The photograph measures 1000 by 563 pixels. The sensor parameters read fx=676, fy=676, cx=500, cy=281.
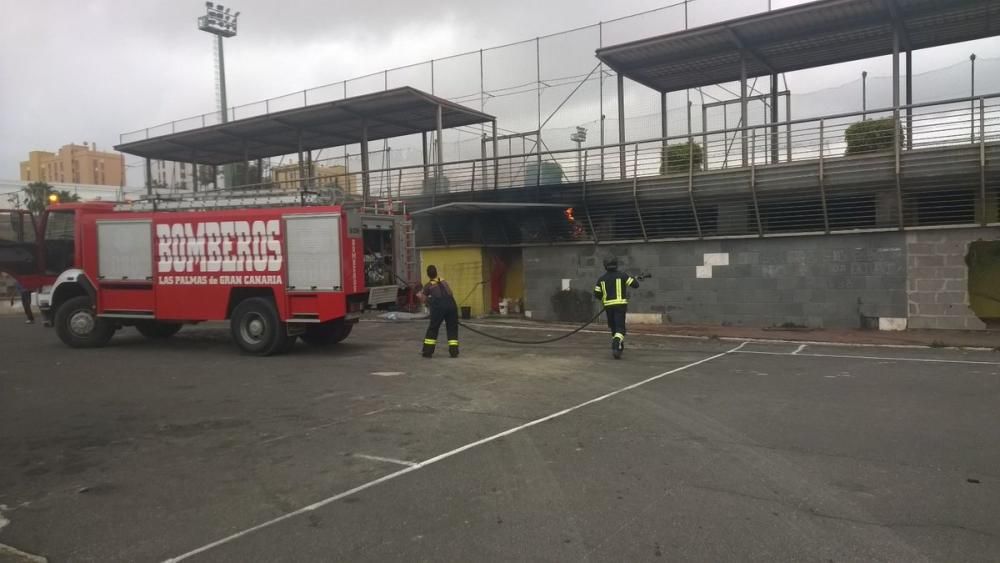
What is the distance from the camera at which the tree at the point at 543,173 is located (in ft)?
61.2

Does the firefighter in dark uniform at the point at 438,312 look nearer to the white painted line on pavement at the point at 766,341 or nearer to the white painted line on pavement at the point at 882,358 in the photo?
the white painted line on pavement at the point at 766,341

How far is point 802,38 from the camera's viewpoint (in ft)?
58.8

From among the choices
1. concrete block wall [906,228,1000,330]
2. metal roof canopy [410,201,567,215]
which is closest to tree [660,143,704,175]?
metal roof canopy [410,201,567,215]

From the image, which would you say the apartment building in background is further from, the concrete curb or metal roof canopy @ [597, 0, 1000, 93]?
the concrete curb

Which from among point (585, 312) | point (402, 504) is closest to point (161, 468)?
point (402, 504)

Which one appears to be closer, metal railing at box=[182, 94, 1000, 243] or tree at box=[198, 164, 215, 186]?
metal railing at box=[182, 94, 1000, 243]

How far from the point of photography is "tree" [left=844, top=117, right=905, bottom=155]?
1491 cm

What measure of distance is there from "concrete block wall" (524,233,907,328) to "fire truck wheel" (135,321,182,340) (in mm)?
9602

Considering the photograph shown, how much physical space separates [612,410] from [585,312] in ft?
35.4

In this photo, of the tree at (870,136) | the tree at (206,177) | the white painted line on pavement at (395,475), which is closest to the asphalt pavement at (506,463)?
the white painted line on pavement at (395,475)

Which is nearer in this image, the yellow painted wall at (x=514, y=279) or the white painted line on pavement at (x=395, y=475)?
the white painted line on pavement at (x=395, y=475)

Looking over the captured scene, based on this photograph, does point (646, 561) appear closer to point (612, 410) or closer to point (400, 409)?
point (612, 410)

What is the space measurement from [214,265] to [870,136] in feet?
46.7

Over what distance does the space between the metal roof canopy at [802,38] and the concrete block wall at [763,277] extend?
5.59 m
